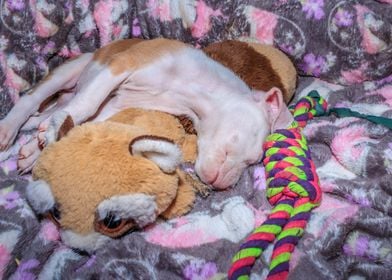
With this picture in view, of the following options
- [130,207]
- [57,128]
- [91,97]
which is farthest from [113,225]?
[91,97]

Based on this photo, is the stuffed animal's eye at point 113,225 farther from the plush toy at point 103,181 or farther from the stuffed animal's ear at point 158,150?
the stuffed animal's ear at point 158,150

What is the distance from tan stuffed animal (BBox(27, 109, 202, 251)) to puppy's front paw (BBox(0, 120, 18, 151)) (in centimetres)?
59

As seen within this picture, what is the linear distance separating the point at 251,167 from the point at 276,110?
0.22m

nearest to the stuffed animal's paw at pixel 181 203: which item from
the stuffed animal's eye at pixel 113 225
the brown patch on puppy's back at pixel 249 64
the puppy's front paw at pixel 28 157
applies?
the stuffed animal's eye at pixel 113 225

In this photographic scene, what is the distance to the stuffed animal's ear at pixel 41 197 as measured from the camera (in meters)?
1.22

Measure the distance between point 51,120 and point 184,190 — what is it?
45 cm

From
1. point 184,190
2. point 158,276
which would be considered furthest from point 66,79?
point 158,276

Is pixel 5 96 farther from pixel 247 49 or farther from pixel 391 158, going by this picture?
pixel 391 158

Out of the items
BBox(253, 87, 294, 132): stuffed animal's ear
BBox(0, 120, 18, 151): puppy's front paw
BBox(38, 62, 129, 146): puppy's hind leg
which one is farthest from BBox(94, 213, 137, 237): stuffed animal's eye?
BBox(0, 120, 18, 151): puppy's front paw

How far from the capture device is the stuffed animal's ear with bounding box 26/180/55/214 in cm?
122

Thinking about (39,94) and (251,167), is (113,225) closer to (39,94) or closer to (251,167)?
(251,167)

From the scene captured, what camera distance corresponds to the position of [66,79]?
6.73 ft

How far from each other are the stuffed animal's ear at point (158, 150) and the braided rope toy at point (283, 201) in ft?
0.95

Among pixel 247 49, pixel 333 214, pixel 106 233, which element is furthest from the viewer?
pixel 247 49
